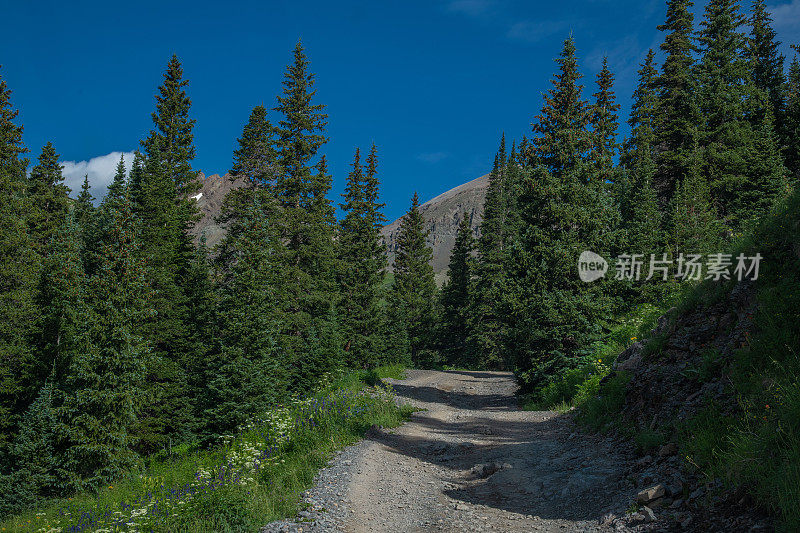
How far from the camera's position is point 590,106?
65.9ft

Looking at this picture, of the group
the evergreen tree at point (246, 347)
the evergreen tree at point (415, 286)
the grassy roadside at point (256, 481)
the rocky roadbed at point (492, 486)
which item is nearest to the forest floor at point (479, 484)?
the rocky roadbed at point (492, 486)

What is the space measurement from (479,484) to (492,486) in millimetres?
347

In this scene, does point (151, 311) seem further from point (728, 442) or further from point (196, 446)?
point (728, 442)

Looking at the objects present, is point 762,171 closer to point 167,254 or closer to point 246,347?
point 246,347

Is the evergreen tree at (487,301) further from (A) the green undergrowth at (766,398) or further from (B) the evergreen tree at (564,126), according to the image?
(A) the green undergrowth at (766,398)

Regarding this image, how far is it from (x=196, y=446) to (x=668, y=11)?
50.6 metres

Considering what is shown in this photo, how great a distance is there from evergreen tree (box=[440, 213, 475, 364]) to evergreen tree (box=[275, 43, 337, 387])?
2113 cm

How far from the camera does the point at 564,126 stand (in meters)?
19.6

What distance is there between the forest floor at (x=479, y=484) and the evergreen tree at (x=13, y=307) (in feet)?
68.3

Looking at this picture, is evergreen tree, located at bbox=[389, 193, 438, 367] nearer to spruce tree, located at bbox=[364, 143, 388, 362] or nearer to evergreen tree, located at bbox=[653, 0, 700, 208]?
spruce tree, located at bbox=[364, 143, 388, 362]

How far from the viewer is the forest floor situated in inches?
252

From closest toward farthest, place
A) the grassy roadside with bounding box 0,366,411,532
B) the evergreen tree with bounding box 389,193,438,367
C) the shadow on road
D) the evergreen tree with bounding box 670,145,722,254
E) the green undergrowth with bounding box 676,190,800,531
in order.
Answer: the green undergrowth with bounding box 676,190,800,531
the grassy roadside with bounding box 0,366,411,532
the shadow on road
the evergreen tree with bounding box 670,145,722,254
the evergreen tree with bounding box 389,193,438,367

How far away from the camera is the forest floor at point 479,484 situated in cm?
640

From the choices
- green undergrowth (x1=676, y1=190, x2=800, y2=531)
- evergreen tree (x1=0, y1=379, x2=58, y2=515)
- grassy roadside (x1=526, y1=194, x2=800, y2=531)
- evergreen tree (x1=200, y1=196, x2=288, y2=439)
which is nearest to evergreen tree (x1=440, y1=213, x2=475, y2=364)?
evergreen tree (x1=200, y1=196, x2=288, y2=439)
